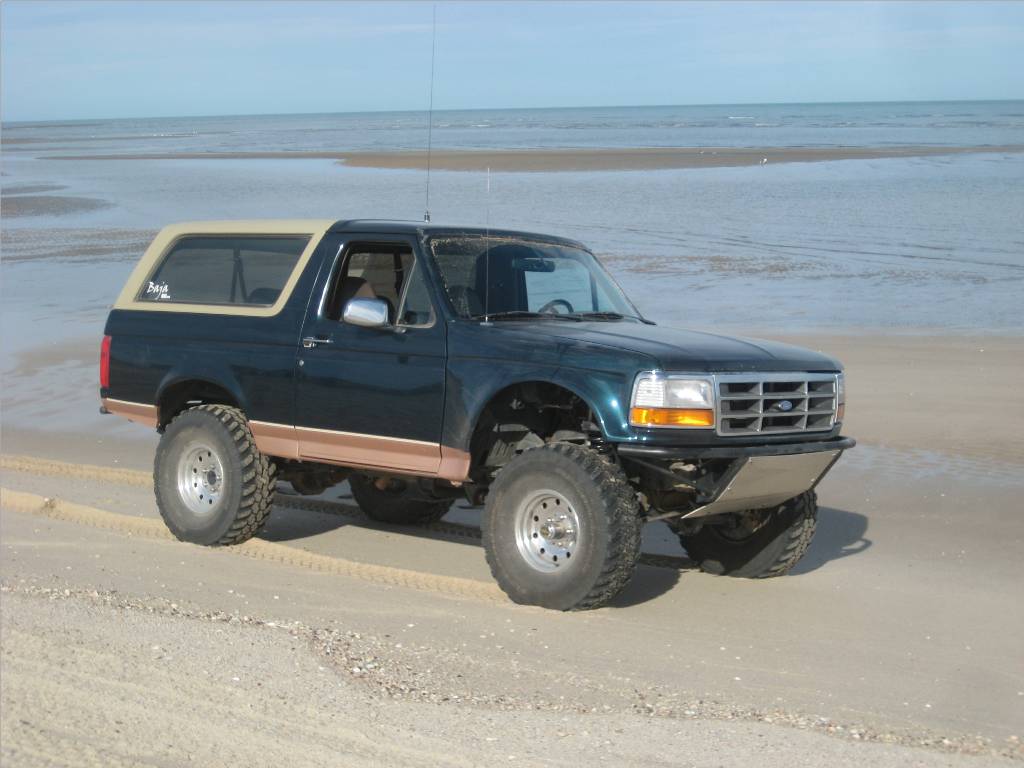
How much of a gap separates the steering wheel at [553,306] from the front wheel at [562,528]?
44.7 inches

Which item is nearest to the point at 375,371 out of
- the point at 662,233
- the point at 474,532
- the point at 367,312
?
the point at 367,312

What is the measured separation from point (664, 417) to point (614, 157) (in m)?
52.1

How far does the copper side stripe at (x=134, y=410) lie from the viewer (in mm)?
9117

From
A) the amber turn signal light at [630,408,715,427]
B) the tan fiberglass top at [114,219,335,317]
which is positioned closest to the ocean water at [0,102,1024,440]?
the tan fiberglass top at [114,219,335,317]

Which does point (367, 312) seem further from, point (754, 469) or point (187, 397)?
point (754, 469)

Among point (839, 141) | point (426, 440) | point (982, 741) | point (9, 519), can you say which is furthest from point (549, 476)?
point (839, 141)

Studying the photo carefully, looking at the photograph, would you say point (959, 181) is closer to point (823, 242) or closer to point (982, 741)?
point (823, 242)

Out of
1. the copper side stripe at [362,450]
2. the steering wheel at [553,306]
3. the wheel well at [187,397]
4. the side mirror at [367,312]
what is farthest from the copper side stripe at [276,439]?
the steering wheel at [553,306]

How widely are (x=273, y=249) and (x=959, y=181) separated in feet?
112

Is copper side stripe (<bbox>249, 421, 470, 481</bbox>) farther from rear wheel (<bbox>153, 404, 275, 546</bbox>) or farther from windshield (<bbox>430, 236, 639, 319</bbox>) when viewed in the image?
windshield (<bbox>430, 236, 639, 319</bbox>)

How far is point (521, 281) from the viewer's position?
830 centimetres

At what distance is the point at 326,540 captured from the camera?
9.31 metres

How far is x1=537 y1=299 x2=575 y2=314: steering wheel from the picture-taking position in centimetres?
828

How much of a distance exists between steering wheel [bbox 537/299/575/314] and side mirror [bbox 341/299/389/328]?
0.95 m
